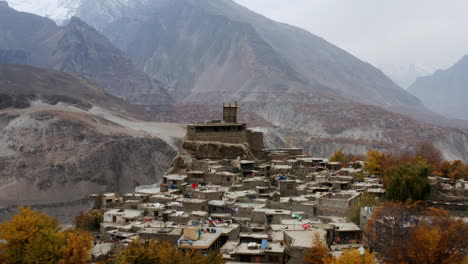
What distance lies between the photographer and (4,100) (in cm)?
10219

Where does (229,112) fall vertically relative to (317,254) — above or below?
above

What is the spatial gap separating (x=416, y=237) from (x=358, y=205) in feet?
23.4

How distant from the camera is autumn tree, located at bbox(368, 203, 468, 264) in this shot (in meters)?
17.5

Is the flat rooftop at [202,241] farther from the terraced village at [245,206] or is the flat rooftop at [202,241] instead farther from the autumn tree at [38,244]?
the autumn tree at [38,244]

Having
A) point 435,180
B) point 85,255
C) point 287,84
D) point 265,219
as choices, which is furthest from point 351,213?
point 287,84

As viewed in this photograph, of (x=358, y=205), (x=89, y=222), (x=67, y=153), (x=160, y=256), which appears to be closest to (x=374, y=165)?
(x=358, y=205)

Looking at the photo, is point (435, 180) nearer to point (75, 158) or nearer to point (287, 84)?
point (75, 158)

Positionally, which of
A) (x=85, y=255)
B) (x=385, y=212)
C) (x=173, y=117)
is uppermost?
(x=173, y=117)

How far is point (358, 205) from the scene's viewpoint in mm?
25078

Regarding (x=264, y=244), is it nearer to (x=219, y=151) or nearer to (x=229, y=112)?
(x=219, y=151)

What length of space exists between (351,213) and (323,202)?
2484 mm

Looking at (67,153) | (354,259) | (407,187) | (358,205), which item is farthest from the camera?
(67,153)

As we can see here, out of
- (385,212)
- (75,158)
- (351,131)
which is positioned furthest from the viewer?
(351,131)

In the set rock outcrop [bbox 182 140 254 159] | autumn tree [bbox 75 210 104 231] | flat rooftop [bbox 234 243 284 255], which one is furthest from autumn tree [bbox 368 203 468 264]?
rock outcrop [bbox 182 140 254 159]
